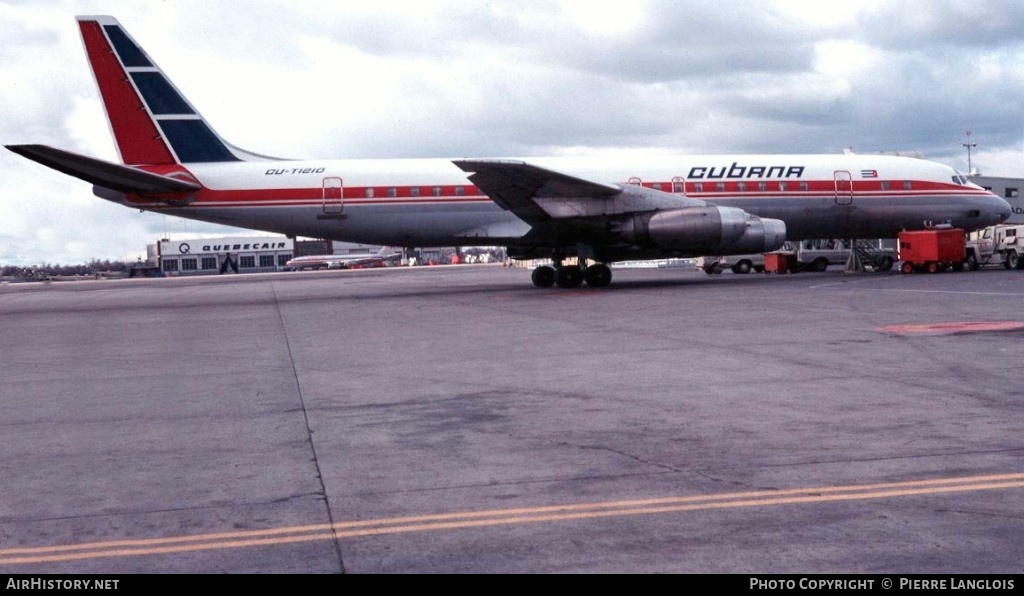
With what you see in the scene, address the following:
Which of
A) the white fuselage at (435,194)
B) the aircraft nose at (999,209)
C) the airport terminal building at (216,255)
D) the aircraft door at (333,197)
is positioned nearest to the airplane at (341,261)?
the airport terminal building at (216,255)

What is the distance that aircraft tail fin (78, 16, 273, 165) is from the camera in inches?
1088

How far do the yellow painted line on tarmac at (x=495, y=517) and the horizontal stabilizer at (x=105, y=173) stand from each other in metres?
21.3

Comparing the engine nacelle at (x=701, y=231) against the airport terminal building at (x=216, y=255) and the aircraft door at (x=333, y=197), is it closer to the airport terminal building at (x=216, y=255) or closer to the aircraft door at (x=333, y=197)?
the aircraft door at (x=333, y=197)

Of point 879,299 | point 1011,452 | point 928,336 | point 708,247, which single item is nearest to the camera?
point 1011,452

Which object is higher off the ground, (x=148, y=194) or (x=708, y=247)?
(x=148, y=194)

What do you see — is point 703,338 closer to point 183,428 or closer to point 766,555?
point 183,428

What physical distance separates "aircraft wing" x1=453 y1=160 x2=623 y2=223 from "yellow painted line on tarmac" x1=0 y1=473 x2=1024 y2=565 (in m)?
18.9

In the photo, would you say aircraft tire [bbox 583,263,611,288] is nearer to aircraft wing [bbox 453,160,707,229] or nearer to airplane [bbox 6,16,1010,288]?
airplane [bbox 6,16,1010,288]

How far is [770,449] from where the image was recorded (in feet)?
22.4

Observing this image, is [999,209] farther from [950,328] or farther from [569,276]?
[950,328]

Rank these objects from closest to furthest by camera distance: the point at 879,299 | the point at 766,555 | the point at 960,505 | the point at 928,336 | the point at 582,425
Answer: the point at 766,555, the point at 960,505, the point at 582,425, the point at 928,336, the point at 879,299

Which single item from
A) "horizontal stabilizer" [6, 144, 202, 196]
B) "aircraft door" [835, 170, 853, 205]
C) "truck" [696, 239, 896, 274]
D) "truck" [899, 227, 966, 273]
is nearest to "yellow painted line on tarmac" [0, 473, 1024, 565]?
"horizontal stabilizer" [6, 144, 202, 196]

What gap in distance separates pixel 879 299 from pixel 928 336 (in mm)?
7314
